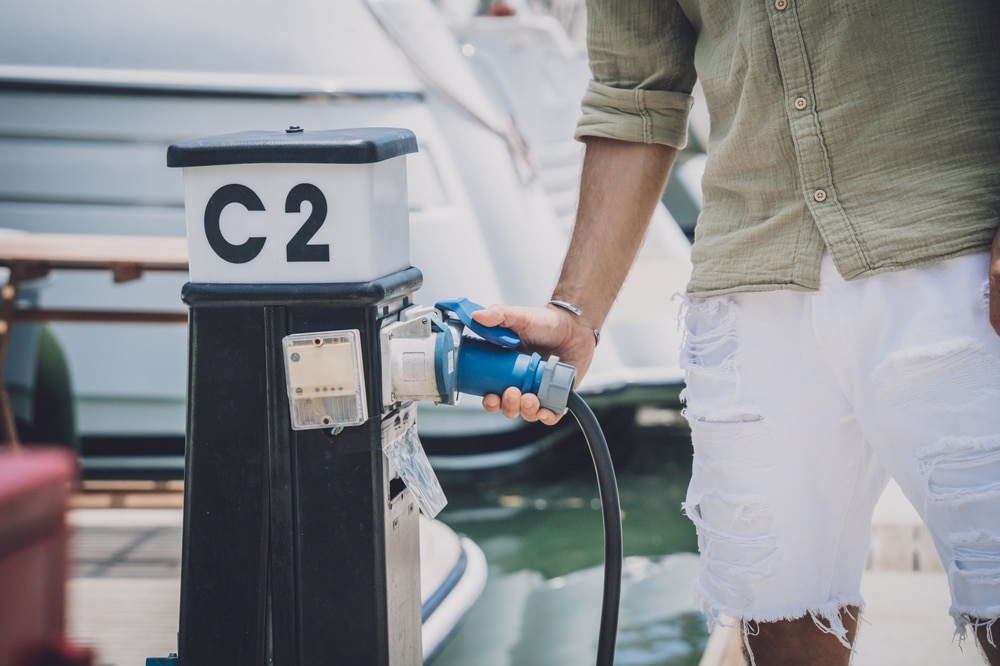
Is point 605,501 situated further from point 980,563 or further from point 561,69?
point 561,69

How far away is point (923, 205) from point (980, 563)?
1.30ft

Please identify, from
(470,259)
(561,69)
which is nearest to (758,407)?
(470,259)

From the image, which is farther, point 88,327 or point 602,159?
point 88,327

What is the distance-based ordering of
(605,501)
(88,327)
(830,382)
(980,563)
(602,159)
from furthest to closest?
1. (88,327)
2. (602,159)
3. (605,501)
4. (830,382)
5. (980,563)

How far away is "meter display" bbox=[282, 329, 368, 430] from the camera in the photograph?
1.27 metres

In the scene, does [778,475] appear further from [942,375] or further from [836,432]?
[942,375]

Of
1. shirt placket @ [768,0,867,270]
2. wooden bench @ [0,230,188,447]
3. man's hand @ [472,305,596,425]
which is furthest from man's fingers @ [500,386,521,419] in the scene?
wooden bench @ [0,230,188,447]

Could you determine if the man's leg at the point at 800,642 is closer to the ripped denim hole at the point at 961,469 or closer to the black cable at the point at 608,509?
the black cable at the point at 608,509

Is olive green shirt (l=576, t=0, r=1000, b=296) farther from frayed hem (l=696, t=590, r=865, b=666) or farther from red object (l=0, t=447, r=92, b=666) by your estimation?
red object (l=0, t=447, r=92, b=666)

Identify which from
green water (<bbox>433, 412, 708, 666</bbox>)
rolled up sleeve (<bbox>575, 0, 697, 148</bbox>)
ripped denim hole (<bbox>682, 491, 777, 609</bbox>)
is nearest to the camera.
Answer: ripped denim hole (<bbox>682, 491, 777, 609</bbox>)

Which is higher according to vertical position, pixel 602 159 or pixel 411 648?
pixel 602 159

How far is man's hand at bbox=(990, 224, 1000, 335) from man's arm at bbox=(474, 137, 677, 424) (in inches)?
20.8

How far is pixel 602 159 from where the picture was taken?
5.23 ft

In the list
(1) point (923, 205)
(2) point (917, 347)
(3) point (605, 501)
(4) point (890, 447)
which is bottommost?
(3) point (605, 501)
